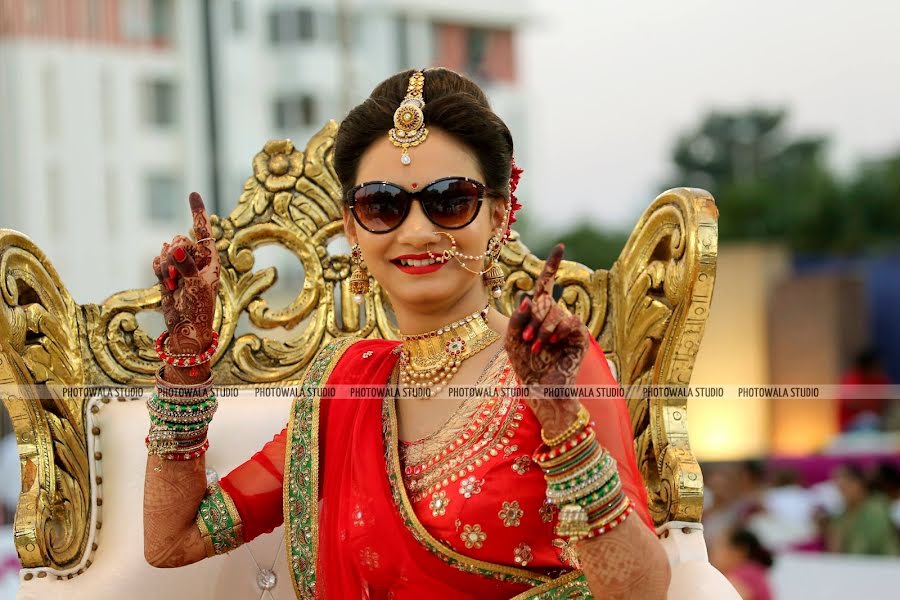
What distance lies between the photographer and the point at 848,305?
1238 centimetres

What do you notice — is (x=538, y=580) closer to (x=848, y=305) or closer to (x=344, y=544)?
(x=344, y=544)

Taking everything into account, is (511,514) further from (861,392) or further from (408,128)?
(861,392)

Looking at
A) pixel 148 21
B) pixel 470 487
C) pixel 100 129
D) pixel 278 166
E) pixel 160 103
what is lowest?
pixel 470 487

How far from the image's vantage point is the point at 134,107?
43.2 ft

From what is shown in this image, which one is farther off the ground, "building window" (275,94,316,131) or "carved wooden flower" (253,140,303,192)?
"building window" (275,94,316,131)

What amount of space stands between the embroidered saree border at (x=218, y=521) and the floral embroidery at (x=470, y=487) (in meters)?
0.45

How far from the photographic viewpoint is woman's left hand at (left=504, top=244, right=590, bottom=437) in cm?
122

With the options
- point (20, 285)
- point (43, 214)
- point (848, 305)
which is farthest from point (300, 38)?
point (20, 285)

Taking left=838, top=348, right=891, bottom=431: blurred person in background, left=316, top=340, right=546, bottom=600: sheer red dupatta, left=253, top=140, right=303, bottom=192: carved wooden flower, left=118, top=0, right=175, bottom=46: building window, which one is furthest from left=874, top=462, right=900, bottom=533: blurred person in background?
left=118, top=0, right=175, bottom=46: building window

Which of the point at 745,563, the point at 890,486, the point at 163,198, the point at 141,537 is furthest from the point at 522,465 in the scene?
the point at 163,198

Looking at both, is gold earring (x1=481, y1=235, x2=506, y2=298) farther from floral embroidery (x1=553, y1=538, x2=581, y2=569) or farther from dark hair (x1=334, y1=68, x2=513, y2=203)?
floral embroidery (x1=553, y1=538, x2=581, y2=569)

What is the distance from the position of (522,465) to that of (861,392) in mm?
7289

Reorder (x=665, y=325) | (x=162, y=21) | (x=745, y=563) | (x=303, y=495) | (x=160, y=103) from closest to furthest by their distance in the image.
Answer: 1. (x=303, y=495)
2. (x=665, y=325)
3. (x=745, y=563)
4. (x=162, y=21)
5. (x=160, y=103)

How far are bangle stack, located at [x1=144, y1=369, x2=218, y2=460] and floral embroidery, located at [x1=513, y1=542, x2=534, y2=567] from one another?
537 mm
